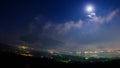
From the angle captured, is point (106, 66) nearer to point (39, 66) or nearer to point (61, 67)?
point (61, 67)

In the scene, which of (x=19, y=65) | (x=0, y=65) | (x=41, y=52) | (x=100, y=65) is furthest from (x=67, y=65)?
(x=41, y=52)

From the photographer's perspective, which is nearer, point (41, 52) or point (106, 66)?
point (106, 66)

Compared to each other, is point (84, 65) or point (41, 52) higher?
point (41, 52)

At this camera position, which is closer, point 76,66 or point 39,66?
point 39,66

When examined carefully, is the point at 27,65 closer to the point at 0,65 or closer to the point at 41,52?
the point at 0,65

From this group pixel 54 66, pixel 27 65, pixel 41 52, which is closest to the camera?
pixel 27 65

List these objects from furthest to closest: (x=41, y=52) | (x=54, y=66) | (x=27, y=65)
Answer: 1. (x=41, y=52)
2. (x=54, y=66)
3. (x=27, y=65)

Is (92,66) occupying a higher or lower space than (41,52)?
lower

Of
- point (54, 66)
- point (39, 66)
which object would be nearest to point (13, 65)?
point (39, 66)
